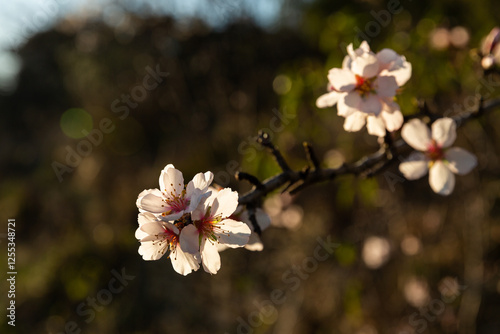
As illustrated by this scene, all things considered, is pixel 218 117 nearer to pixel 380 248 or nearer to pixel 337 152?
pixel 337 152

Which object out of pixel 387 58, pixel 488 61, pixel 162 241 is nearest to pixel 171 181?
pixel 162 241

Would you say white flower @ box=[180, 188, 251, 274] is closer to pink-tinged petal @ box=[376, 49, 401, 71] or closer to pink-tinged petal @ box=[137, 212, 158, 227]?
pink-tinged petal @ box=[137, 212, 158, 227]

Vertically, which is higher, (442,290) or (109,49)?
(109,49)

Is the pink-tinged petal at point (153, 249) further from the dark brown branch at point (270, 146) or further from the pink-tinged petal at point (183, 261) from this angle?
the dark brown branch at point (270, 146)

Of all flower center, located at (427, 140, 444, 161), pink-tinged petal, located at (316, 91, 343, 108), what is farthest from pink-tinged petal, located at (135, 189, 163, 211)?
flower center, located at (427, 140, 444, 161)

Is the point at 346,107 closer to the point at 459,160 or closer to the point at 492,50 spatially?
the point at 459,160

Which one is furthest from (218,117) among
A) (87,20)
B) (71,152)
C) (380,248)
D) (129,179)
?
(87,20)
